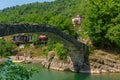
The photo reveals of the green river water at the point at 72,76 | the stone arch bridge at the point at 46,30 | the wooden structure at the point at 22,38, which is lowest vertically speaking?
the wooden structure at the point at 22,38

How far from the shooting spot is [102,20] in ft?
105

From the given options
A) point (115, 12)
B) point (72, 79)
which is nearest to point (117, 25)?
point (115, 12)

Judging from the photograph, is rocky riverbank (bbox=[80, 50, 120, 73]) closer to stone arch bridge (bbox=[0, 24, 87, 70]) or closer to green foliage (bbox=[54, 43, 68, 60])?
stone arch bridge (bbox=[0, 24, 87, 70])

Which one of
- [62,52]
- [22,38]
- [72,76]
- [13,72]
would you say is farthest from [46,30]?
[22,38]

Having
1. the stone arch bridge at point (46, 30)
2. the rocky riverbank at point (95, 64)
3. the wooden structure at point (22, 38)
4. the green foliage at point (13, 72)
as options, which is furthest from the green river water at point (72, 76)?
the wooden structure at point (22, 38)

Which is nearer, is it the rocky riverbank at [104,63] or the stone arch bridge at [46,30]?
the stone arch bridge at [46,30]

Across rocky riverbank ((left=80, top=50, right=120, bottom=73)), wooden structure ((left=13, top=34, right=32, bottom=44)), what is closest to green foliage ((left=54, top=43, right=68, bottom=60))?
rocky riverbank ((left=80, top=50, right=120, bottom=73))

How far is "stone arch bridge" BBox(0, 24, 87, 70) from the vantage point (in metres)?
22.8

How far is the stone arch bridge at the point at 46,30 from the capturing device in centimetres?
2278

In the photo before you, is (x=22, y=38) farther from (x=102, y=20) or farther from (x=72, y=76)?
(x=72, y=76)

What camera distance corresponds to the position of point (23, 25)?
24547mm

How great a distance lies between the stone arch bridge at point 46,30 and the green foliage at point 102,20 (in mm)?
1679

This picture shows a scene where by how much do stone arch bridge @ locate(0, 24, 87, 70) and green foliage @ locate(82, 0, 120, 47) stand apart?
1.68 metres

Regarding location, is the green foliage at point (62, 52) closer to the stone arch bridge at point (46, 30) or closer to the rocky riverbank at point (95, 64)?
the rocky riverbank at point (95, 64)
